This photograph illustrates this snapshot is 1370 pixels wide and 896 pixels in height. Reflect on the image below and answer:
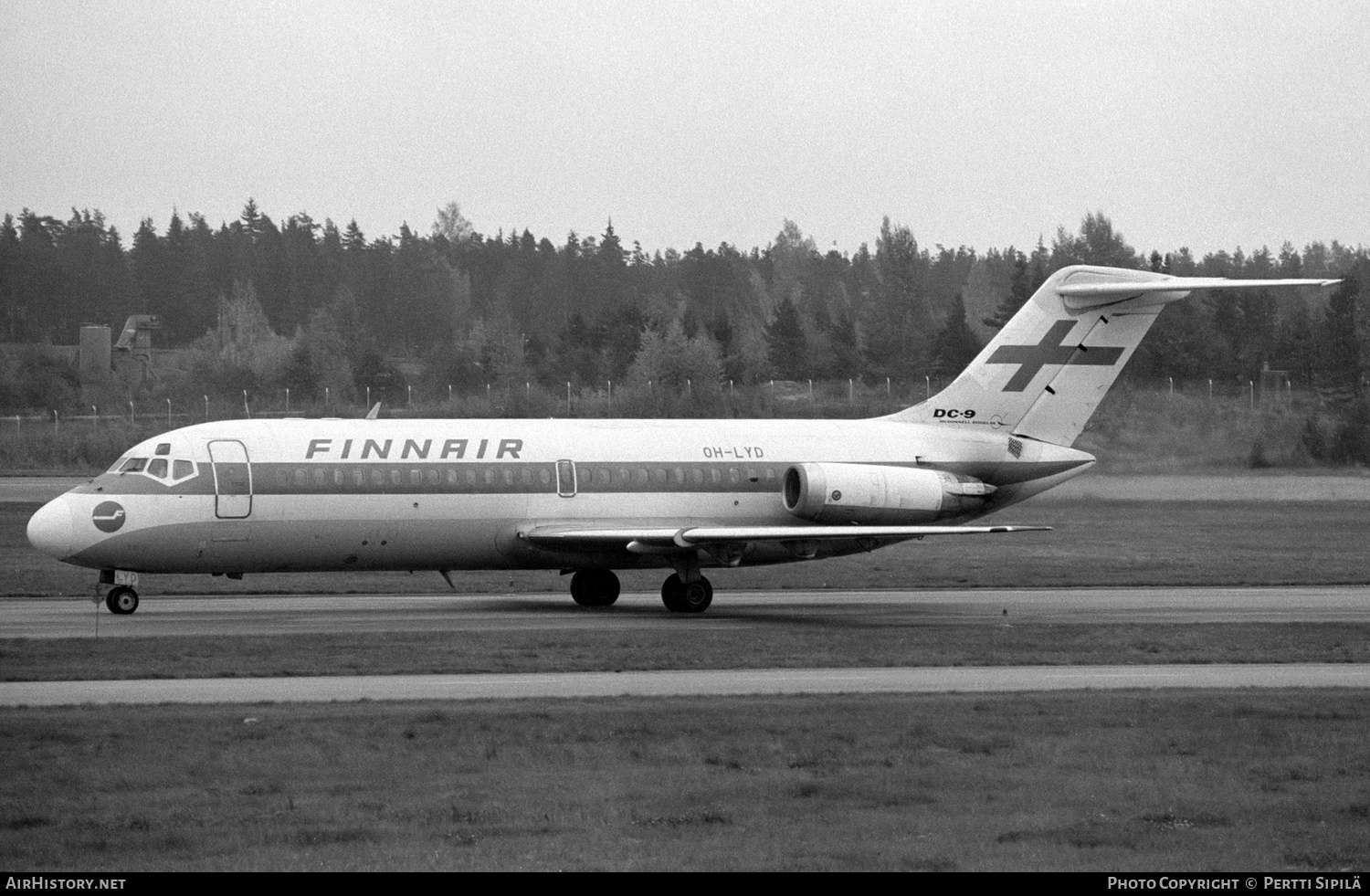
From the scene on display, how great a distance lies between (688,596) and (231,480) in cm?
795

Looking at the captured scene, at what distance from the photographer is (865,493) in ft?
100

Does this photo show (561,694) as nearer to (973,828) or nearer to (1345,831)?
(973,828)

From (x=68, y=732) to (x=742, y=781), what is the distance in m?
6.25

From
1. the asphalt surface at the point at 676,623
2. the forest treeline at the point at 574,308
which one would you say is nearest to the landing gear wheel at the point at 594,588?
the asphalt surface at the point at 676,623

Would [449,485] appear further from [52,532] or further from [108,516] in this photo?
[52,532]

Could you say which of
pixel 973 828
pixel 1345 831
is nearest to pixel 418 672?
pixel 973 828

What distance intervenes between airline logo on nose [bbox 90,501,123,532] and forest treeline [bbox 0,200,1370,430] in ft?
121

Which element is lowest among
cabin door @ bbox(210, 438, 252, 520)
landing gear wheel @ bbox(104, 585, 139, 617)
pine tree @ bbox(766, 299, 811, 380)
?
landing gear wheel @ bbox(104, 585, 139, 617)

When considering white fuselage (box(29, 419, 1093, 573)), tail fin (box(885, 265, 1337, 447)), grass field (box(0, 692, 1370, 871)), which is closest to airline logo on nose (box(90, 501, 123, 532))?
white fuselage (box(29, 419, 1093, 573))

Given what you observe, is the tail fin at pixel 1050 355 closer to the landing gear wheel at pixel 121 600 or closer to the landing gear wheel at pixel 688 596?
the landing gear wheel at pixel 688 596

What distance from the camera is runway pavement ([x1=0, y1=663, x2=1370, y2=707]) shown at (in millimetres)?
18219

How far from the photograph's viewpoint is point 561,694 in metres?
18.5

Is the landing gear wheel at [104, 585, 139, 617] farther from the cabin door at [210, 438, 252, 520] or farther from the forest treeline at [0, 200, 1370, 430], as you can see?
the forest treeline at [0, 200, 1370, 430]

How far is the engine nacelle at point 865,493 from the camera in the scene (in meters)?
30.5
